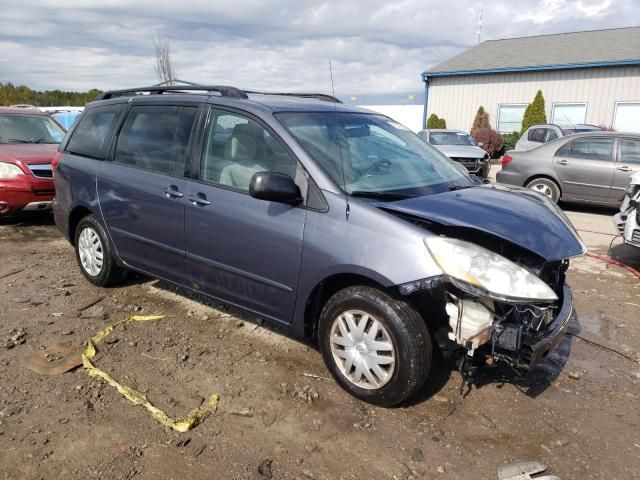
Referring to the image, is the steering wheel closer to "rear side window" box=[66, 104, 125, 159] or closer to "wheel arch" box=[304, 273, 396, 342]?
"wheel arch" box=[304, 273, 396, 342]

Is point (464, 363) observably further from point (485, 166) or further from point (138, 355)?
point (485, 166)

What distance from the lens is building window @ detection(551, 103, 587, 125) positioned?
67.7 feet

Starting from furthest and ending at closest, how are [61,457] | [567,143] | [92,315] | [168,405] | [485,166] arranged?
[485,166]
[567,143]
[92,315]
[168,405]
[61,457]

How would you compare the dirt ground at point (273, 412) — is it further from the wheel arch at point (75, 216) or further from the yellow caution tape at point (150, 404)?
the wheel arch at point (75, 216)

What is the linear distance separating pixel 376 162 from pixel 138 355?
2.19 m

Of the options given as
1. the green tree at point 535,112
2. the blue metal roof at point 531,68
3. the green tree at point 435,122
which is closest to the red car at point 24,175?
the green tree at point 535,112

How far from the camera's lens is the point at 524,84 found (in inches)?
859

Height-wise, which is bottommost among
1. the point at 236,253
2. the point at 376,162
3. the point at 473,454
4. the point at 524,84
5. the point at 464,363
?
the point at 473,454

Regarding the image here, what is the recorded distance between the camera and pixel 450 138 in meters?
14.6

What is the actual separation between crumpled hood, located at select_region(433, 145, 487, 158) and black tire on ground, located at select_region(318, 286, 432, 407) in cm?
1075

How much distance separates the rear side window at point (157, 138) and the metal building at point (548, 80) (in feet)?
64.9

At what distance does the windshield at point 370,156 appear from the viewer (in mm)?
3342

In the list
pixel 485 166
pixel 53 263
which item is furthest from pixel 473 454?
pixel 485 166

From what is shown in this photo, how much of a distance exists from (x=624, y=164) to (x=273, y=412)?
326 inches
